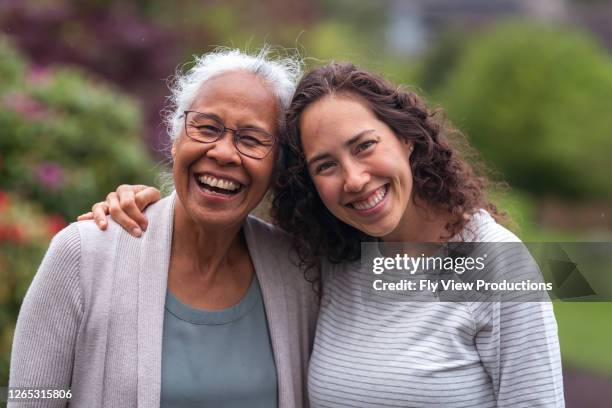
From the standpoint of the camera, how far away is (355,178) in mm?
2695

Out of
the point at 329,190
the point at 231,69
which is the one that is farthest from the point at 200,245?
the point at 231,69

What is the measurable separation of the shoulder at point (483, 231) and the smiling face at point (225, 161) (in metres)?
0.72

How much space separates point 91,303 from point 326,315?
84 cm

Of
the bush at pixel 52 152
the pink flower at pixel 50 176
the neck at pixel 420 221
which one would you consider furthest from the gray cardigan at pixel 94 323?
the pink flower at pixel 50 176

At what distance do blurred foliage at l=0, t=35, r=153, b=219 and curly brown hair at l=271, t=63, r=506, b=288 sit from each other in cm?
287

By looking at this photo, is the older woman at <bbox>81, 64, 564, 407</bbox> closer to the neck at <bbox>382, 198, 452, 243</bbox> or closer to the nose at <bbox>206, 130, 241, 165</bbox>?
the neck at <bbox>382, 198, 452, 243</bbox>

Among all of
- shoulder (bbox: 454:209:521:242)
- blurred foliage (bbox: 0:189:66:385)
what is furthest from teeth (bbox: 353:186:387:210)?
blurred foliage (bbox: 0:189:66:385)

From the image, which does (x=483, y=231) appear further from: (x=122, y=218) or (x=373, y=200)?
(x=122, y=218)

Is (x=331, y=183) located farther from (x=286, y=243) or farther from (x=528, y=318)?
(x=528, y=318)

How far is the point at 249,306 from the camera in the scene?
2.95 meters

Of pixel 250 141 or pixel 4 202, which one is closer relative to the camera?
pixel 250 141

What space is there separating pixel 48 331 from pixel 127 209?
53 cm

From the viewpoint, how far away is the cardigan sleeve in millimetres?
2645

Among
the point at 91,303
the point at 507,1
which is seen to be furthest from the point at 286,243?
the point at 507,1
